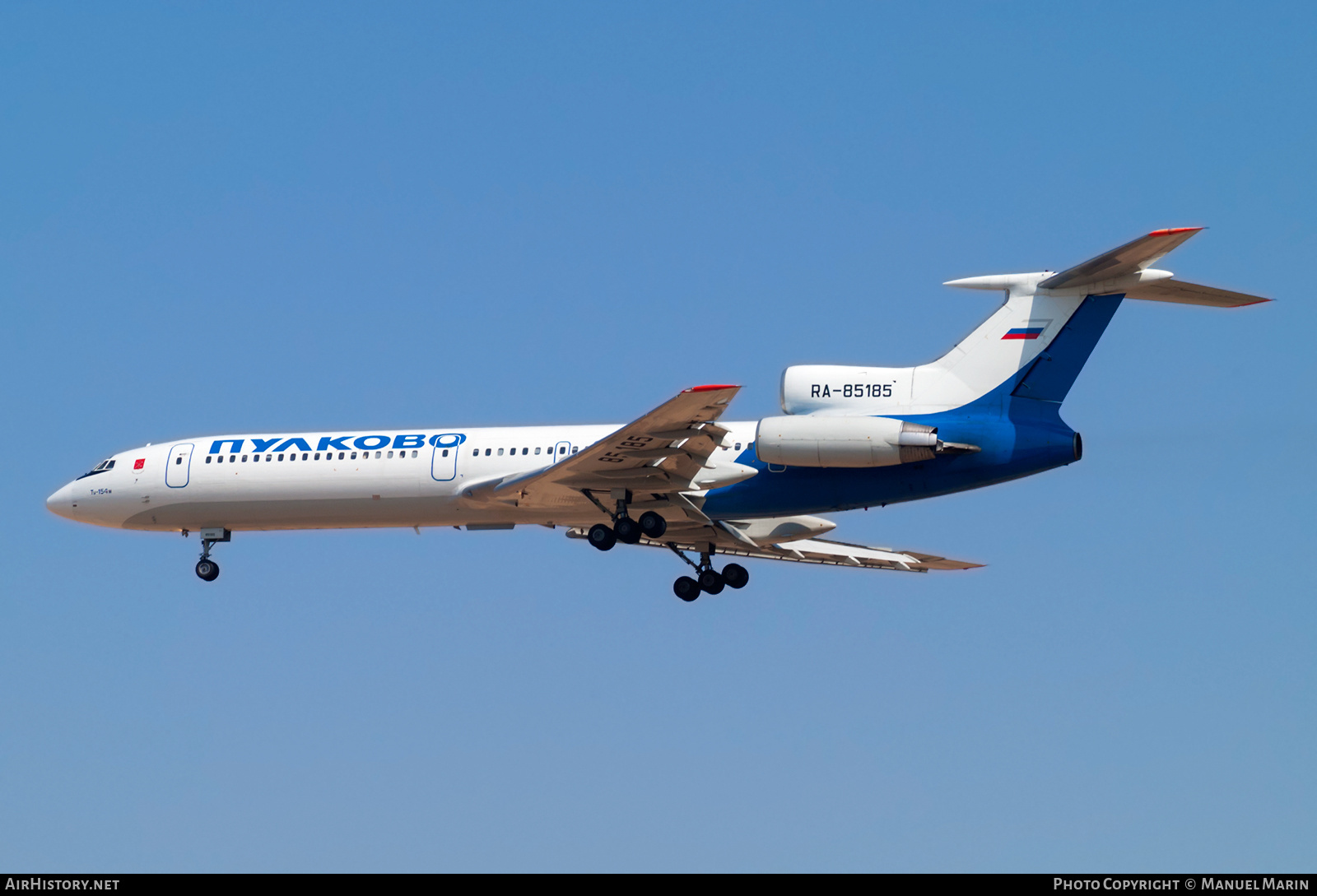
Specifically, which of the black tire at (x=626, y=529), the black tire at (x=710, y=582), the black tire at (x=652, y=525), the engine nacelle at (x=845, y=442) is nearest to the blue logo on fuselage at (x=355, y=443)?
the black tire at (x=626, y=529)

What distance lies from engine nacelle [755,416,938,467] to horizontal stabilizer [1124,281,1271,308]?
4.79 metres

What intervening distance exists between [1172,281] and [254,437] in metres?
20.0

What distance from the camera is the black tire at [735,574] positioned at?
120ft

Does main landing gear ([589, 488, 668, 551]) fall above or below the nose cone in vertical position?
below

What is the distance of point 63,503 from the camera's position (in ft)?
123

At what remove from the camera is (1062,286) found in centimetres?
3119

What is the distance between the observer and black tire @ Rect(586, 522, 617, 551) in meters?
→ 33.8

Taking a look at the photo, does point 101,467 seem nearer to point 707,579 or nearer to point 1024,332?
point 707,579

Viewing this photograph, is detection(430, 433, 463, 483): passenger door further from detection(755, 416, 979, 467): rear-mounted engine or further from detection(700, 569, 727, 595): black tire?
detection(755, 416, 979, 467): rear-mounted engine

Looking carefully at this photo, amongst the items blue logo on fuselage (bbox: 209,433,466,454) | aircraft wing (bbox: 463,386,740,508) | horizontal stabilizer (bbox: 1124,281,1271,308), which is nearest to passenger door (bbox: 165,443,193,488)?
blue logo on fuselage (bbox: 209,433,466,454)

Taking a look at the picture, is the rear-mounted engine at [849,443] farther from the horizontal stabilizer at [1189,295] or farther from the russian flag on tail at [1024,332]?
the horizontal stabilizer at [1189,295]

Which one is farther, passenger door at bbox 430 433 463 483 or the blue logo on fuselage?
the blue logo on fuselage

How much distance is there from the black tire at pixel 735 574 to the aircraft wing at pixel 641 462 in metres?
3.68
